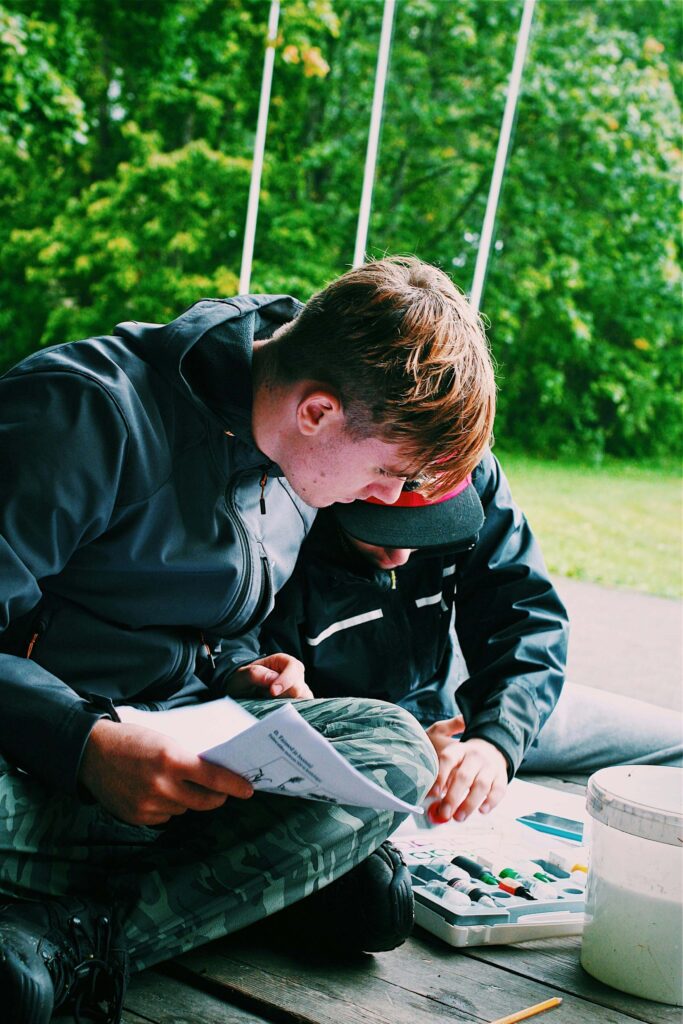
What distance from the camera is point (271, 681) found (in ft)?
4.77

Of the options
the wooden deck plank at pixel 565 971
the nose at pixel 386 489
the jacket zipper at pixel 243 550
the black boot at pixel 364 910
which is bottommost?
the wooden deck plank at pixel 565 971

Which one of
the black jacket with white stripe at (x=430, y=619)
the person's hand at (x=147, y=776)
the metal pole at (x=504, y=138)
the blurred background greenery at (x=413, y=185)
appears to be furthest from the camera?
the blurred background greenery at (x=413, y=185)

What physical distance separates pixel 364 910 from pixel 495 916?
0.74ft

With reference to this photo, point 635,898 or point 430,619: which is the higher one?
point 430,619

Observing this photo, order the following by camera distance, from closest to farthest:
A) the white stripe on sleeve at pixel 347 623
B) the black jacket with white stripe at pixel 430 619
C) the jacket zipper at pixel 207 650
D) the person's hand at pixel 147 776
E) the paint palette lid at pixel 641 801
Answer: the person's hand at pixel 147 776
the paint palette lid at pixel 641 801
the jacket zipper at pixel 207 650
the black jacket with white stripe at pixel 430 619
the white stripe on sleeve at pixel 347 623

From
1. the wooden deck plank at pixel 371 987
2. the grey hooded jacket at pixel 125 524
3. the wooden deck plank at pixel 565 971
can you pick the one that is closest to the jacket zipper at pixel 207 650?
the grey hooded jacket at pixel 125 524

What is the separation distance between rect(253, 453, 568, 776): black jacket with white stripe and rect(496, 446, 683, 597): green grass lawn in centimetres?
426

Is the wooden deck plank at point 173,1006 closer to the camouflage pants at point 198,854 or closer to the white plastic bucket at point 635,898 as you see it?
the camouflage pants at point 198,854

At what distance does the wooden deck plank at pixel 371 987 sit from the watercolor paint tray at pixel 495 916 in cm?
4

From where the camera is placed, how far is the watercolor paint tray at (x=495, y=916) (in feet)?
4.64

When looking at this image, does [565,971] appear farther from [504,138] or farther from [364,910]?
[504,138]

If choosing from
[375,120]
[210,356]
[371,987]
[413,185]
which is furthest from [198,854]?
[413,185]

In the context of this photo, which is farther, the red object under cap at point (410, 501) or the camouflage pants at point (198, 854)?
the red object under cap at point (410, 501)

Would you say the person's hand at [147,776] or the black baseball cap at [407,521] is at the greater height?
the black baseball cap at [407,521]
